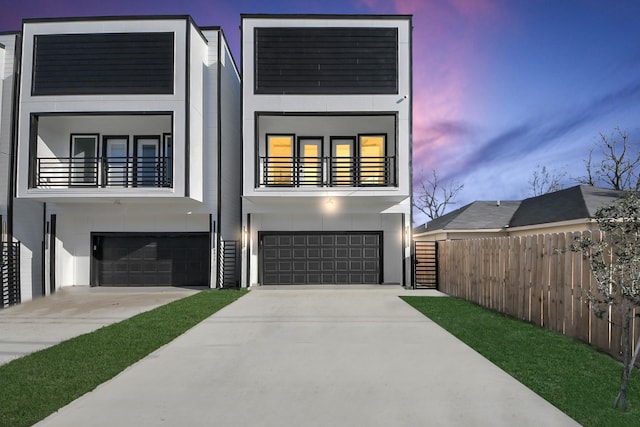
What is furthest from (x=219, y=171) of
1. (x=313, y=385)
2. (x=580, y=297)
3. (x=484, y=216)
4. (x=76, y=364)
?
(x=484, y=216)

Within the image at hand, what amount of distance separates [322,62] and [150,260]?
967 centimetres

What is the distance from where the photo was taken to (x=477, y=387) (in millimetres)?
4398

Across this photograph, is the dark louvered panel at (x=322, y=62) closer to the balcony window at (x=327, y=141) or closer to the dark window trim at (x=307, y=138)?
the balcony window at (x=327, y=141)

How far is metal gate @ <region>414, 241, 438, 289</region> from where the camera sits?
14000 mm

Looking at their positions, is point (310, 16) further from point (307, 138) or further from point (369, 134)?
point (369, 134)

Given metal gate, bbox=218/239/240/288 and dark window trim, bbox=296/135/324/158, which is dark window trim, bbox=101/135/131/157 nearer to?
metal gate, bbox=218/239/240/288

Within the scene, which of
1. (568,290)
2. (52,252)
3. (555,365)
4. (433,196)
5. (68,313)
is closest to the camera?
(555,365)

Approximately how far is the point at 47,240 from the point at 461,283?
14.2 meters

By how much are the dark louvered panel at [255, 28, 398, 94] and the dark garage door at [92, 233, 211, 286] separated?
6415 millimetres

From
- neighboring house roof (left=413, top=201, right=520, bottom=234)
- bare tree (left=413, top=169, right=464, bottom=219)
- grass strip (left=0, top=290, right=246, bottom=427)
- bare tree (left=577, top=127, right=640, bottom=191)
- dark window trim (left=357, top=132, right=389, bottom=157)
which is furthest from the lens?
bare tree (left=413, top=169, right=464, bottom=219)

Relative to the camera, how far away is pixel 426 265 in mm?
14164

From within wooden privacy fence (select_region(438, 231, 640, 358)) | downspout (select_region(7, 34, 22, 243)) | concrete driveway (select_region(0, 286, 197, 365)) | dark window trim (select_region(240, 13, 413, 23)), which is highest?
dark window trim (select_region(240, 13, 413, 23))

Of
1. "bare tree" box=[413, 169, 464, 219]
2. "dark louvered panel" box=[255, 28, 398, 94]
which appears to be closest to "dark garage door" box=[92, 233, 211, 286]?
"dark louvered panel" box=[255, 28, 398, 94]

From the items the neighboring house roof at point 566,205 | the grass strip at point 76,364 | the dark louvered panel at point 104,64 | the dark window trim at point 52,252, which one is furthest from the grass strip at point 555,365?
the dark window trim at point 52,252
